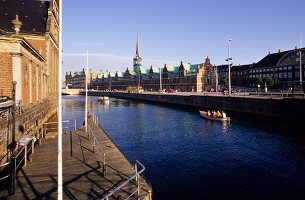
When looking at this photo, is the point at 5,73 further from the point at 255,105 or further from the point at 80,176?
the point at 255,105

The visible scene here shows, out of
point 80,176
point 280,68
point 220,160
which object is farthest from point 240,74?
point 80,176

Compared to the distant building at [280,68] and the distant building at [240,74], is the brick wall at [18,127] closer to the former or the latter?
the distant building at [280,68]

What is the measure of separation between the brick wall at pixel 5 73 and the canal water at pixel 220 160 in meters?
13.8

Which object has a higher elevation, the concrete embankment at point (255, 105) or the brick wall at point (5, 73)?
the brick wall at point (5, 73)

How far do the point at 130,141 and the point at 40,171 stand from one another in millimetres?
21936

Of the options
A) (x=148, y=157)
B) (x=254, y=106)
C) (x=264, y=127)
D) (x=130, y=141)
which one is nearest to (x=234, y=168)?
(x=148, y=157)

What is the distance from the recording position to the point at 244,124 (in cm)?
5375

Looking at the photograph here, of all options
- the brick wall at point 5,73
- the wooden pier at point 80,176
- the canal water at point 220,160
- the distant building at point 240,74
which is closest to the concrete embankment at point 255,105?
the canal water at point 220,160

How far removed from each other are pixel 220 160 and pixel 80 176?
55.5 feet

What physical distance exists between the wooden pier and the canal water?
14.2 feet

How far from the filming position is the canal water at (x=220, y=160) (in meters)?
21.3

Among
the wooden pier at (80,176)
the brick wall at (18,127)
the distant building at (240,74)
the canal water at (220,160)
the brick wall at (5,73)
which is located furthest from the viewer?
the distant building at (240,74)

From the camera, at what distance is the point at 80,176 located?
55.2ft

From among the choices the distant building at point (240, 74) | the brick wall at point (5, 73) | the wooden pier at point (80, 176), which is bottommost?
the wooden pier at point (80, 176)
